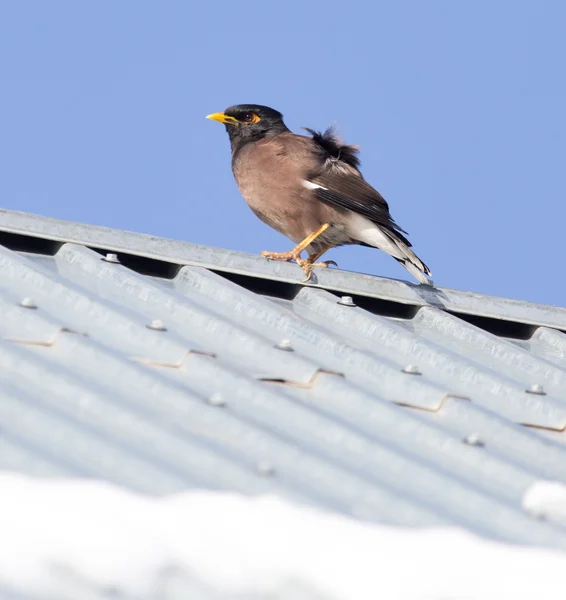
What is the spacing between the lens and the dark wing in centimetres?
527

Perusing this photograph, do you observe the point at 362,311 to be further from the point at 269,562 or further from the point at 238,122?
the point at 238,122

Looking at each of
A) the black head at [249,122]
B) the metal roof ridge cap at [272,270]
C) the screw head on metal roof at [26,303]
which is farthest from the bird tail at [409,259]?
the screw head on metal roof at [26,303]

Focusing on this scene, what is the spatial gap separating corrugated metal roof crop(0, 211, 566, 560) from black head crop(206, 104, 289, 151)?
2394 millimetres

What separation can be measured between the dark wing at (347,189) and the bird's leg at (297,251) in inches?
6.0

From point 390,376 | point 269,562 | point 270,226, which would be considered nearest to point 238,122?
point 270,226

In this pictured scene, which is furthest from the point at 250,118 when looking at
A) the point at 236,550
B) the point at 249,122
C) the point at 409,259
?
the point at 236,550

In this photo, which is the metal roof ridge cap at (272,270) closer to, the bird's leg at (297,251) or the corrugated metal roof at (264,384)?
the corrugated metal roof at (264,384)

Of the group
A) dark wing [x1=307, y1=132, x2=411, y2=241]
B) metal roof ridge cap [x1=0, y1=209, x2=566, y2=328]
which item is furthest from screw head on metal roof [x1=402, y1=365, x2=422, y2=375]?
dark wing [x1=307, y1=132, x2=411, y2=241]

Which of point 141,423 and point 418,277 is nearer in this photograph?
point 141,423

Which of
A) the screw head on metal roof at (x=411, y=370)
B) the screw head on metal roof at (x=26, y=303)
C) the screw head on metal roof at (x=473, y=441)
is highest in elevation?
the screw head on metal roof at (x=411, y=370)

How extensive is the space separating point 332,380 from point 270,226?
118 inches

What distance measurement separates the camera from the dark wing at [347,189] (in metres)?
5.27

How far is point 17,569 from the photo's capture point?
1.83 metres

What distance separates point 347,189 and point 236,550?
3.50m
